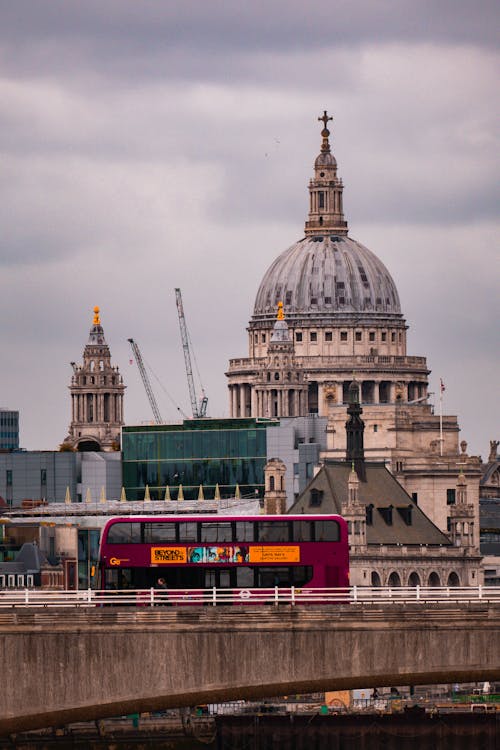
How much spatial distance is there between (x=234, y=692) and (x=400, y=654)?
18.3 ft

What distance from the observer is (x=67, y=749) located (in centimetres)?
13675

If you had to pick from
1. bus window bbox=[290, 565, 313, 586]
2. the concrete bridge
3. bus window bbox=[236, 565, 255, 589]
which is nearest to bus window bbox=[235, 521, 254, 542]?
bus window bbox=[236, 565, 255, 589]

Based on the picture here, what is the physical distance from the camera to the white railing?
10350 cm

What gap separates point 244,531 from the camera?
121 m

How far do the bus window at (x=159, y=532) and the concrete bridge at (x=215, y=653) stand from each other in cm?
1656

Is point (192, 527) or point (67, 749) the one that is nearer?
point (192, 527)

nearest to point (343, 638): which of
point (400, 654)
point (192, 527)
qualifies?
point (400, 654)

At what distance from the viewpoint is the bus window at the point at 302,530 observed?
119625 millimetres

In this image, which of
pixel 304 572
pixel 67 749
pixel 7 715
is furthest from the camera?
pixel 67 749

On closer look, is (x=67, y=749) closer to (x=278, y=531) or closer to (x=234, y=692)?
(x=278, y=531)

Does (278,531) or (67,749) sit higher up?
(278,531)

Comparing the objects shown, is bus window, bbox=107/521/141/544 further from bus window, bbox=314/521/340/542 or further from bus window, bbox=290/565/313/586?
bus window, bbox=314/521/340/542

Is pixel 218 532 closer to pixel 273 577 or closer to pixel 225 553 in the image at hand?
pixel 225 553

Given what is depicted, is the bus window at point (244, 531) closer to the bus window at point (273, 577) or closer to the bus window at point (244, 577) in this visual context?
the bus window at point (244, 577)
